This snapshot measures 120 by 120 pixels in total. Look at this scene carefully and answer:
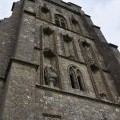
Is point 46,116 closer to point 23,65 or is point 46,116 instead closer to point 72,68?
point 23,65

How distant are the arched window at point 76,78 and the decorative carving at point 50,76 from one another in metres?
0.87

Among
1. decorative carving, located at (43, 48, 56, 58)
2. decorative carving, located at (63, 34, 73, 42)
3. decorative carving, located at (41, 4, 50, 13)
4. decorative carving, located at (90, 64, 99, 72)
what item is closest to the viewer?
decorative carving, located at (43, 48, 56, 58)

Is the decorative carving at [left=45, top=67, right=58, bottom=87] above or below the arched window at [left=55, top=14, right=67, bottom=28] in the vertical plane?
below

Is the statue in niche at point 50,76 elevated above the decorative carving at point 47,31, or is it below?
below

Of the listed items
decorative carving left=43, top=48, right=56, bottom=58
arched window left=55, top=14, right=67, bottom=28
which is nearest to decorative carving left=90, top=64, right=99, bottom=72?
decorative carving left=43, top=48, right=56, bottom=58

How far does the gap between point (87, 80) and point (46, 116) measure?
3522 millimetres

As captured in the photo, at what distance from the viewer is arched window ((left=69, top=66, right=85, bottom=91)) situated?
9.67 m

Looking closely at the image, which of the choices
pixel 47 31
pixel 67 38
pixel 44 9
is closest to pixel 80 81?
pixel 67 38

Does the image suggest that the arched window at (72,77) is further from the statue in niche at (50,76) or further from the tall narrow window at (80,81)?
the statue in niche at (50,76)

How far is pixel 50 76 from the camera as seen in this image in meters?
9.12

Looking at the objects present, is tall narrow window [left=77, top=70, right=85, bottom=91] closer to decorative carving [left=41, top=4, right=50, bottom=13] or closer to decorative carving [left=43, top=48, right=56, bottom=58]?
decorative carving [left=43, top=48, right=56, bottom=58]

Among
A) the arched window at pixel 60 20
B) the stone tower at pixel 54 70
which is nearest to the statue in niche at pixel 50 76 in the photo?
the stone tower at pixel 54 70

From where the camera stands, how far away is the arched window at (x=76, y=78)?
9668mm

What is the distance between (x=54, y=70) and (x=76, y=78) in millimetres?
1017
